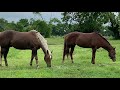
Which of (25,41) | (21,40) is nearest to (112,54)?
(25,41)

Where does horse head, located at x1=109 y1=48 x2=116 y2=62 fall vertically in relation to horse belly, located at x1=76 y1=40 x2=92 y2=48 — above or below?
below

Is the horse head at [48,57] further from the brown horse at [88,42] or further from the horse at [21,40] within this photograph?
the brown horse at [88,42]

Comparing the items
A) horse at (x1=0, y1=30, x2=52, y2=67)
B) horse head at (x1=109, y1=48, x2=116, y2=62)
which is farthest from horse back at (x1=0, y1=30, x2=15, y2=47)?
horse head at (x1=109, y1=48, x2=116, y2=62)

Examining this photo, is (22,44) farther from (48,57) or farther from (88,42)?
(88,42)

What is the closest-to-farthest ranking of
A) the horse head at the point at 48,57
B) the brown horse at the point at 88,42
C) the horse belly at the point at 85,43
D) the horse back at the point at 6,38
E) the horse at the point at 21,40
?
the horse head at the point at 48,57 < the horse at the point at 21,40 < the horse back at the point at 6,38 < the brown horse at the point at 88,42 < the horse belly at the point at 85,43

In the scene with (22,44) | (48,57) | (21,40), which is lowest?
(48,57)

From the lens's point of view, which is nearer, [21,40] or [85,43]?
[21,40]

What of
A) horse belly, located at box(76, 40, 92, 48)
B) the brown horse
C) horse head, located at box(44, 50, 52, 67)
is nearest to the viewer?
horse head, located at box(44, 50, 52, 67)

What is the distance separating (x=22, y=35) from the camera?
8164 millimetres

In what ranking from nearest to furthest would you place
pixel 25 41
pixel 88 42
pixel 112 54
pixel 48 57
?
pixel 48 57 < pixel 25 41 < pixel 112 54 < pixel 88 42

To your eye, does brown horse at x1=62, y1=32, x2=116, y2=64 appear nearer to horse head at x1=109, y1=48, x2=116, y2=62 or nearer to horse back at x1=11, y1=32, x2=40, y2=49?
horse head at x1=109, y1=48, x2=116, y2=62

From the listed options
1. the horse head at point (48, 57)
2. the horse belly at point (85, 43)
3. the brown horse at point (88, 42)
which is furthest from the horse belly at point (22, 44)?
the horse belly at point (85, 43)
